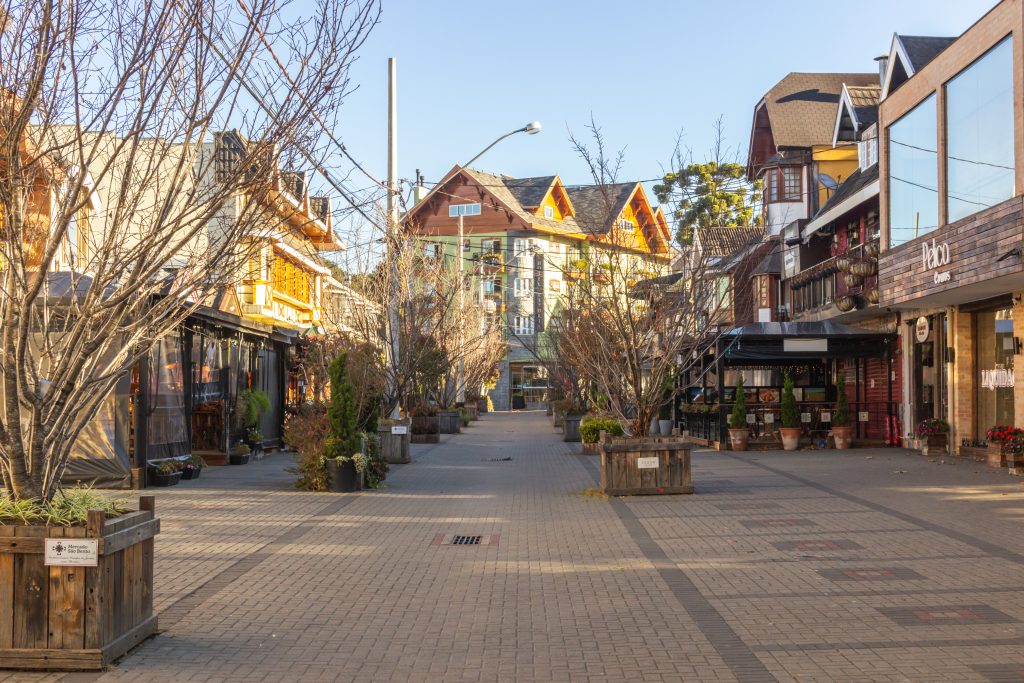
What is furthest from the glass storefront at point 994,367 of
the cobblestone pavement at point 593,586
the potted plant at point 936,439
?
the cobblestone pavement at point 593,586

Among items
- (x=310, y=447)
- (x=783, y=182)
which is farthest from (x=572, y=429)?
(x=310, y=447)

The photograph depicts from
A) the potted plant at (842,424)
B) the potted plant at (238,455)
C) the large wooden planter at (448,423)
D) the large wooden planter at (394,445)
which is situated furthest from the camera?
the large wooden planter at (448,423)

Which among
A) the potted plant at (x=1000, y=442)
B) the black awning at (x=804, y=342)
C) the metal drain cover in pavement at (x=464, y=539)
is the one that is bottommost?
the metal drain cover in pavement at (x=464, y=539)

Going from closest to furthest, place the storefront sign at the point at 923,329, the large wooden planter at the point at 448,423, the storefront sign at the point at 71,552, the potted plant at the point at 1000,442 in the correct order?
the storefront sign at the point at 71,552
the potted plant at the point at 1000,442
the storefront sign at the point at 923,329
the large wooden planter at the point at 448,423

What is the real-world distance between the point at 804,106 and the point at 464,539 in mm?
30573

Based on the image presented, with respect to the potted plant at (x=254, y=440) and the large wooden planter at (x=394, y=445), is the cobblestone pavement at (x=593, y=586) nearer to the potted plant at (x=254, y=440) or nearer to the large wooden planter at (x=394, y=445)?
the large wooden planter at (x=394, y=445)

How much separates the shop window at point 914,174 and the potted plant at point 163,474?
1476 cm

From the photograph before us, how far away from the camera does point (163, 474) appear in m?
18.2

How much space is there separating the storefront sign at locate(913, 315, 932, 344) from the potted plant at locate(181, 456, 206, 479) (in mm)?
15903

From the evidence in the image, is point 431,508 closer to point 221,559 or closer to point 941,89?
point 221,559

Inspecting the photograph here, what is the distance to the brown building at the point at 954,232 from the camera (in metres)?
18.0

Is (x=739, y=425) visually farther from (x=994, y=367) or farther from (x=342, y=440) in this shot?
(x=342, y=440)

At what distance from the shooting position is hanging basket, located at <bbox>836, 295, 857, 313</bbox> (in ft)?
93.0

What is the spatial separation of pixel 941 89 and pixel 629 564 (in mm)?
14220
